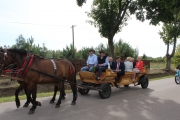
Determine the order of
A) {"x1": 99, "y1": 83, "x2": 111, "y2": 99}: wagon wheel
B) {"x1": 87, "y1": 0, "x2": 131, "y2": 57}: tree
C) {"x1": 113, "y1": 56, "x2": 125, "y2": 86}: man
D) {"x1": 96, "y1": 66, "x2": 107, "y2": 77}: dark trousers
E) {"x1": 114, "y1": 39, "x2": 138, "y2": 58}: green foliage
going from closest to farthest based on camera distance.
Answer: {"x1": 99, "y1": 83, "x2": 111, "y2": 99}: wagon wheel → {"x1": 96, "y1": 66, "x2": 107, "y2": 77}: dark trousers → {"x1": 113, "y1": 56, "x2": 125, "y2": 86}: man → {"x1": 87, "y1": 0, "x2": 131, "y2": 57}: tree → {"x1": 114, "y1": 39, "x2": 138, "y2": 58}: green foliage

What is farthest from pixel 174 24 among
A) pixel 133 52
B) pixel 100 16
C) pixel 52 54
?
pixel 52 54

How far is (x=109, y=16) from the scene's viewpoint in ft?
46.7

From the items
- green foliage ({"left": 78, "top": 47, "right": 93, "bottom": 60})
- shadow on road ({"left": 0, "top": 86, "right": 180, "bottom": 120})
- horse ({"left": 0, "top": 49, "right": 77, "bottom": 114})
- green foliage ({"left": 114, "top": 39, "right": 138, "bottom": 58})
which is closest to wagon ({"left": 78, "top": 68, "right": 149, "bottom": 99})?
shadow on road ({"left": 0, "top": 86, "right": 180, "bottom": 120})

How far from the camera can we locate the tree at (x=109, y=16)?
13961 millimetres

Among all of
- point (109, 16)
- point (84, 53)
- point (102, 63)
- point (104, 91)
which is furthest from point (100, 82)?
point (84, 53)

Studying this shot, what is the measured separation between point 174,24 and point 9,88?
19928mm

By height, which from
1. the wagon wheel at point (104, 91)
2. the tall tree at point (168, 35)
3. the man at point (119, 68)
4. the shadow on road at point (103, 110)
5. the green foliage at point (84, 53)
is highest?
the tall tree at point (168, 35)

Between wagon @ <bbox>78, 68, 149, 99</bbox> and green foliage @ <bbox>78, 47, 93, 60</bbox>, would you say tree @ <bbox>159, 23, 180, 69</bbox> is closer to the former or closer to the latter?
green foliage @ <bbox>78, 47, 93, 60</bbox>

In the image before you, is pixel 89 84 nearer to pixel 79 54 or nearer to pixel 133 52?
pixel 79 54

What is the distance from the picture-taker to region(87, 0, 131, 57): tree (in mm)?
13961

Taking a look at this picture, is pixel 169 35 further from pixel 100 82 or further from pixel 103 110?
pixel 103 110

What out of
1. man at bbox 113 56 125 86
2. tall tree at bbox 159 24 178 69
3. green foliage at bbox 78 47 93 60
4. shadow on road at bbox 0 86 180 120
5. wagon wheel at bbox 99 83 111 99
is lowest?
shadow on road at bbox 0 86 180 120

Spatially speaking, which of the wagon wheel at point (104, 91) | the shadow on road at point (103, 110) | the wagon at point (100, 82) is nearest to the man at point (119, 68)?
Result: the wagon at point (100, 82)

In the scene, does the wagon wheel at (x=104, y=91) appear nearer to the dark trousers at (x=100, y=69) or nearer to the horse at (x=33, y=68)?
the dark trousers at (x=100, y=69)
